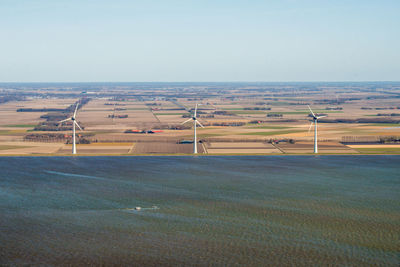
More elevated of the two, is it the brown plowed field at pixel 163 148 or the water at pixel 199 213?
the brown plowed field at pixel 163 148

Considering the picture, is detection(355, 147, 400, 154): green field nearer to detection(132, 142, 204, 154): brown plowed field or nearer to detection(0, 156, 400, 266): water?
detection(0, 156, 400, 266): water

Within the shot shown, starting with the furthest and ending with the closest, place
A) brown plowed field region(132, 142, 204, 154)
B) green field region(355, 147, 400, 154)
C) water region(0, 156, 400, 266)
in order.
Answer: brown plowed field region(132, 142, 204, 154) < green field region(355, 147, 400, 154) < water region(0, 156, 400, 266)

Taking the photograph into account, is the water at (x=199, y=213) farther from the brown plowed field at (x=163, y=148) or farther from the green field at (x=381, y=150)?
the brown plowed field at (x=163, y=148)

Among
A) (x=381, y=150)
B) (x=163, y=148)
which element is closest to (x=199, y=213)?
(x=163, y=148)

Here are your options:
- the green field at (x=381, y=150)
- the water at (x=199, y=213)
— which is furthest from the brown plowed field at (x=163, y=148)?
the green field at (x=381, y=150)

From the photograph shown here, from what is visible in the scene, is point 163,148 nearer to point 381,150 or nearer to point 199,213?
point 381,150

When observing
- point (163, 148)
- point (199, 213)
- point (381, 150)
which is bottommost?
point (199, 213)

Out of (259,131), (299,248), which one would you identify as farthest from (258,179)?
(259,131)

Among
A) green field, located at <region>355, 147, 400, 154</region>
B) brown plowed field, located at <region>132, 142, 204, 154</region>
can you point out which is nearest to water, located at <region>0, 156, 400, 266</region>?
green field, located at <region>355, 147, 400, 154</region>
